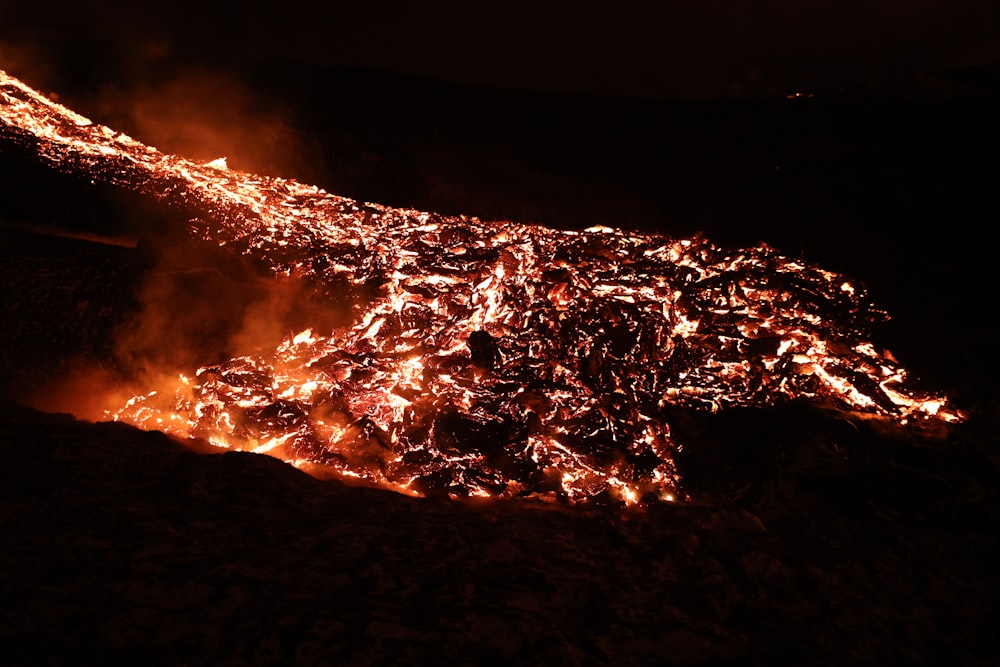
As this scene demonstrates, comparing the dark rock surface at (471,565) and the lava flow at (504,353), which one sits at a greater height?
the lava flow at (504,353)

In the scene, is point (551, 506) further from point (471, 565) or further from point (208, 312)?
point (208, 312)

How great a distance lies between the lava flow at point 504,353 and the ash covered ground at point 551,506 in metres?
0.12

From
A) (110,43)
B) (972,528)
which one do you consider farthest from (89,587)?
(110,43)

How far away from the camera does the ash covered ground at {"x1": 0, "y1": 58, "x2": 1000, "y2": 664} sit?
1.05 metres

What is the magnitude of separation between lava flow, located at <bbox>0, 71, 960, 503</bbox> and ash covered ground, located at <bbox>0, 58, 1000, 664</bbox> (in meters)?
0.12

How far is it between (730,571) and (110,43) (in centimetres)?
437

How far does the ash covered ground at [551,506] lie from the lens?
1.05 meters

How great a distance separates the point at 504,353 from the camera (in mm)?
2037

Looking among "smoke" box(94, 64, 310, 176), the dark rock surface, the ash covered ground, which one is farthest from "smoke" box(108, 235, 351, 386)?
"smoke" box(94, 64, 310, 176)

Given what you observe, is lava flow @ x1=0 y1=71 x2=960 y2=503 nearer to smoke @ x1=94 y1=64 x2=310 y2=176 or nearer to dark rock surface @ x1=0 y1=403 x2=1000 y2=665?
dark rock surface @ x1=0 y1=403 x2=1000 y2=665

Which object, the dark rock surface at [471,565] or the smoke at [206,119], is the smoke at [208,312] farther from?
the smoke at [206,119]

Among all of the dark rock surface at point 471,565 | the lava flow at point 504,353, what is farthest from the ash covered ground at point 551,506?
the lava flow at point 504,353

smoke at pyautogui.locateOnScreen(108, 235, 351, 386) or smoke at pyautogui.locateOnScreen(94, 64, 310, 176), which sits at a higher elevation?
smoke at pyautogui.locateOnScreen(94, 64, 310, 176)

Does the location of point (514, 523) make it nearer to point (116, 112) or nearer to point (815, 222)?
point (815, 222)
